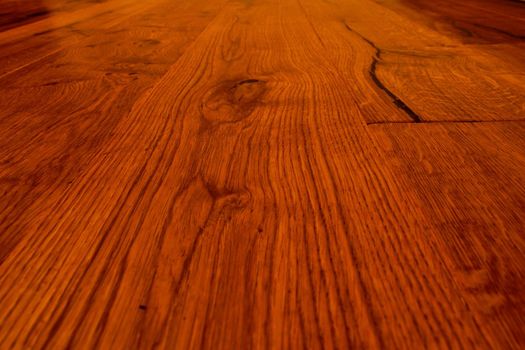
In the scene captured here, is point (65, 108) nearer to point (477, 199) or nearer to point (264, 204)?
point (264, 204)

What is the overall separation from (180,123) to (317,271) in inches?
11.8

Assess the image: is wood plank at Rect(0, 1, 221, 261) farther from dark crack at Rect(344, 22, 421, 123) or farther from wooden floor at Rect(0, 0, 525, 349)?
dark crack at Rect(344, 22, 421, 123)

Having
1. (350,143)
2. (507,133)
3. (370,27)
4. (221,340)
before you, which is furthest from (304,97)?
(370,27)

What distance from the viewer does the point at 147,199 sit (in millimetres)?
333

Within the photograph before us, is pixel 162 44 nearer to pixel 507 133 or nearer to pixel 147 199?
pixel 147 199

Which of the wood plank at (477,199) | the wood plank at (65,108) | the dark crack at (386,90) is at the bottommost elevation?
the wood plank at (477,199)

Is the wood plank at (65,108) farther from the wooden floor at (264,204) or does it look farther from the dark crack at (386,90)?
the dark crack at (386,90)

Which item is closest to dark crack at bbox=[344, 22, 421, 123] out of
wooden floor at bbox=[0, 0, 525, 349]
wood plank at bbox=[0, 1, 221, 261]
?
wooden floor at bbox=[0, 0, 525, 349]

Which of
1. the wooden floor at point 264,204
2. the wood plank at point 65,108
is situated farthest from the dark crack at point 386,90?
the wood plank at point 65,108

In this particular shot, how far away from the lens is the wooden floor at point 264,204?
0.76ft

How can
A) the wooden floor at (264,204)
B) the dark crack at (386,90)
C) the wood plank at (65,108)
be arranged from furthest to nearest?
the dark crack at (386,90), the wood plank at (65,108), the wooden floor at (264,204)

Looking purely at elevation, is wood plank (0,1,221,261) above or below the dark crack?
above

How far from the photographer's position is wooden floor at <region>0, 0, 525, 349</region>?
0.23 meters

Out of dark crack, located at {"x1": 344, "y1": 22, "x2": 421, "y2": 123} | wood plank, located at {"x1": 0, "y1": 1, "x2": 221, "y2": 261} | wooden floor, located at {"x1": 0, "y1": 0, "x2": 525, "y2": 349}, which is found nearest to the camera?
wooden floor, located at {"x1": 0, "y1": 0, "x2": 525, "y2": 349}
